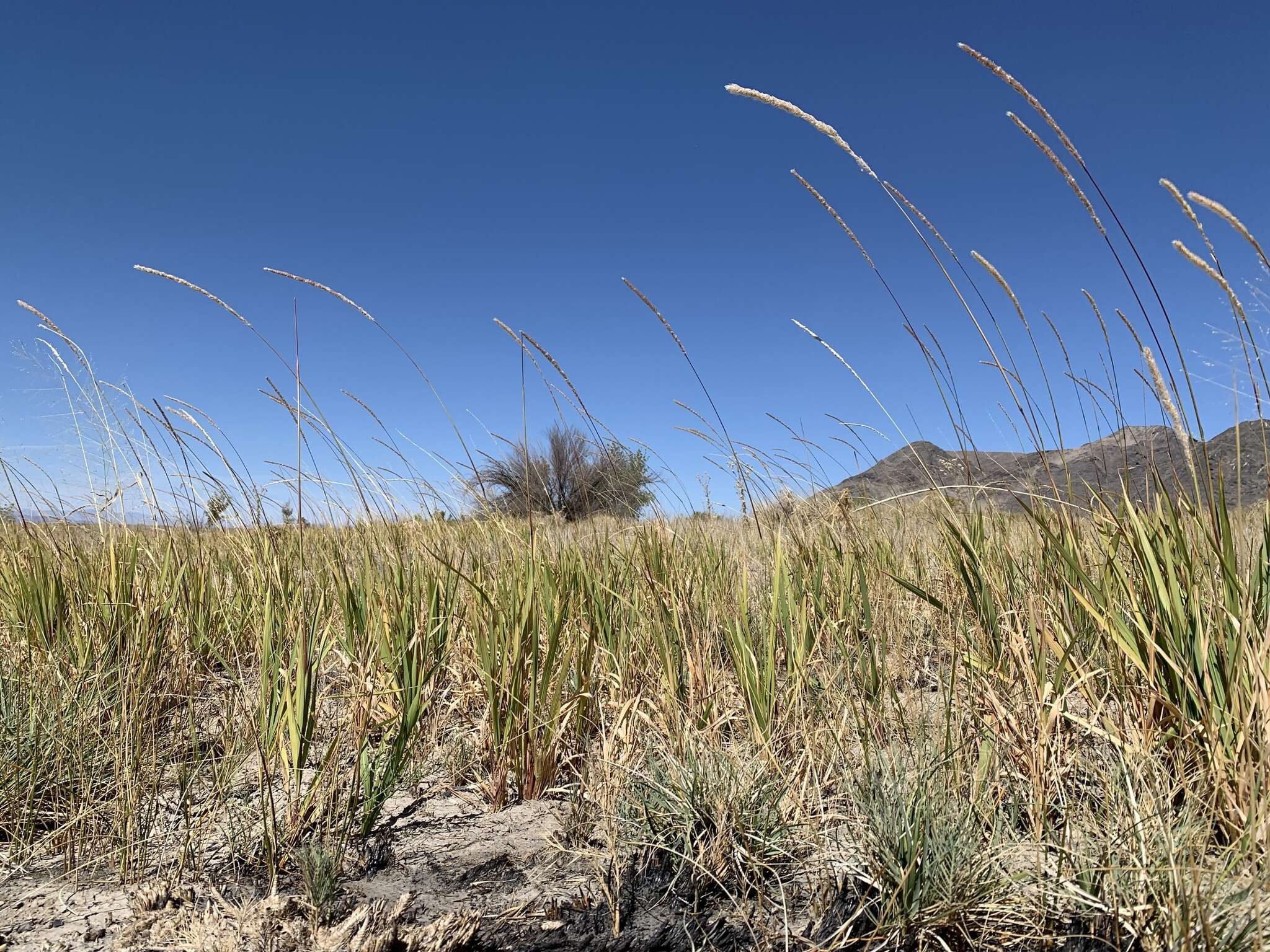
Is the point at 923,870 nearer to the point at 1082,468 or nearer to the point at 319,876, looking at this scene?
the point at 319,876

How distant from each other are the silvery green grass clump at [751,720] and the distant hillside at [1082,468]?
11cm

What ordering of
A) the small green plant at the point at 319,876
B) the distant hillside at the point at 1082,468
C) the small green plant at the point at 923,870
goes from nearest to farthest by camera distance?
the small green plant at the point at 923,870 < the small green plant at the point at 319,876 < the distant hillside at the point at 1082,468

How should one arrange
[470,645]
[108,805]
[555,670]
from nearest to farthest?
[108,805] < [555,670] < [470,645]

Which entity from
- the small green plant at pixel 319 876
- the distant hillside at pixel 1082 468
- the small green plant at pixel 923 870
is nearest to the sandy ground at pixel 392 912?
the small green plant at pixel 319 876

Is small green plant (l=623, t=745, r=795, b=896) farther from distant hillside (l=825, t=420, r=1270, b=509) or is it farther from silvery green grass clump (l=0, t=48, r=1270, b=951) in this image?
distant hillside (l=825, t=420, r=1270, b=509)

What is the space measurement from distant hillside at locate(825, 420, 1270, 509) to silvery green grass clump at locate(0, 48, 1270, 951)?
0.36 ft

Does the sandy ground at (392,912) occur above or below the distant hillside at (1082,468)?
below

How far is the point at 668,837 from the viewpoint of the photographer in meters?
1.41

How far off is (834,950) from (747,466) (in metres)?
1.76

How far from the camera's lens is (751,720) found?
67.2 inches

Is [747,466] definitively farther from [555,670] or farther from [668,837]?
[668,837]

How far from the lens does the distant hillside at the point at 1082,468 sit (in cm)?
177

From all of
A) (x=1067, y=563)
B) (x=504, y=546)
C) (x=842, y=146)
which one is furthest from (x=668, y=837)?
(x=842, y=146)

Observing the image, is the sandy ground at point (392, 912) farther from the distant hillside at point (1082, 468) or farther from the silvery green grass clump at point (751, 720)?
the distant hillside at point (1082, 468)
